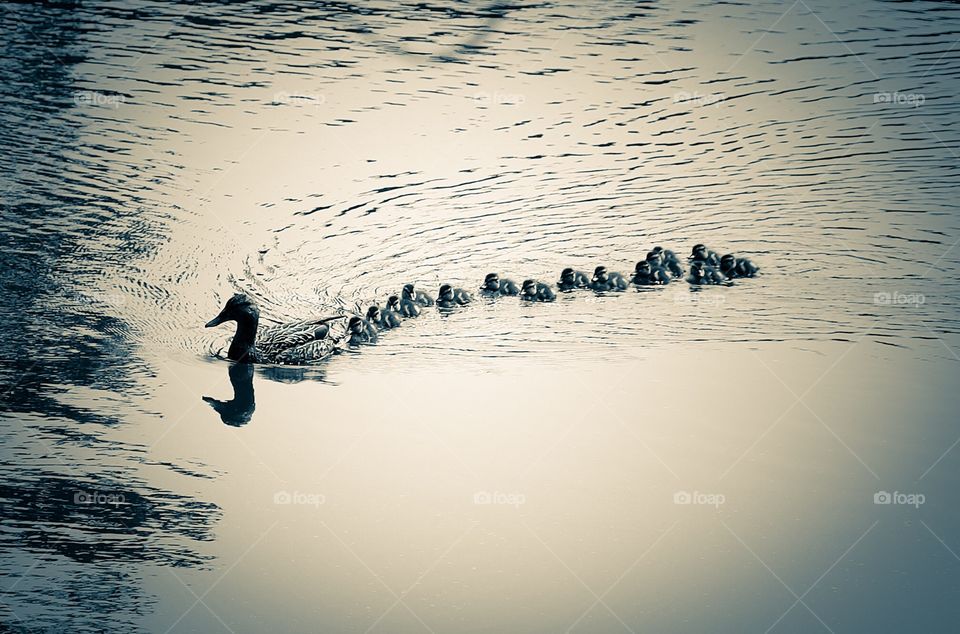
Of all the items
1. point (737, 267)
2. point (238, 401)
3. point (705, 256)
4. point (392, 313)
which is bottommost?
point (238, 401)

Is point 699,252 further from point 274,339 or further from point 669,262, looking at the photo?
point 274,339

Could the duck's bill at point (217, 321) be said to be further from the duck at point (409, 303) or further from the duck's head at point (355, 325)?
the duck at point (409, 303)

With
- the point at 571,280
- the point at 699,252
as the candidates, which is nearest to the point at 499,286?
the point at 571,280

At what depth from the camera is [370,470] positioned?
273 inches

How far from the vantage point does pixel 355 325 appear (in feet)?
29.9

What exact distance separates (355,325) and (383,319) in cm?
32

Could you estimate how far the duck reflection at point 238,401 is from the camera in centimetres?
780

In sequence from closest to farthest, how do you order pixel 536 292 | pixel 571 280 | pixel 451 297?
pixel 451 297 → pixel 536 292 → pixel 571 280

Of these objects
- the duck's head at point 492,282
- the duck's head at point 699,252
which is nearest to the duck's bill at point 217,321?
the duck's head at point 492,282

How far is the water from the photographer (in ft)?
19.6

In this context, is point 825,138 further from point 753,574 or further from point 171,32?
point 171,32

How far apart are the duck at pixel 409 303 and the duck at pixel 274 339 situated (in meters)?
0.66

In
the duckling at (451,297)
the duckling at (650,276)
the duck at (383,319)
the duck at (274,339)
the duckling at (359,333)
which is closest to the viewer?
the duck at (274,339)

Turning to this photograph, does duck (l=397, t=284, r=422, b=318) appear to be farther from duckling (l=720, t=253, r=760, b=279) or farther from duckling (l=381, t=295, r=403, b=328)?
duckling (l=720, t=253, r=760, b=279)
